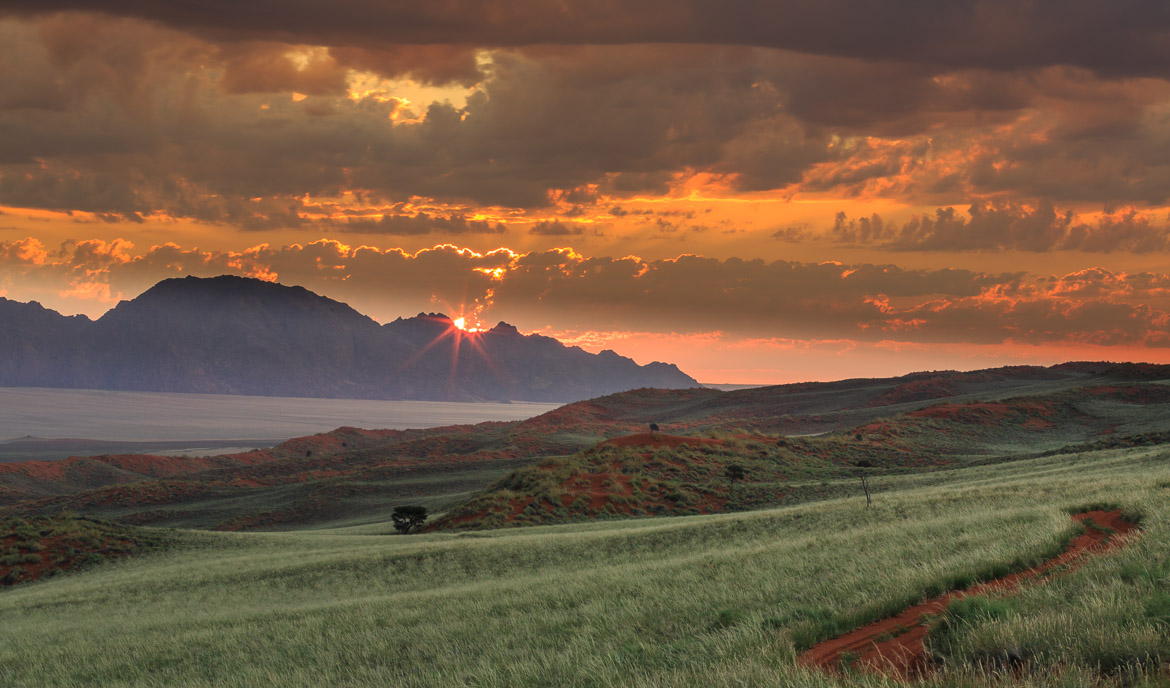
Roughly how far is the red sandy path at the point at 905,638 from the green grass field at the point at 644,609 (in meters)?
0.26

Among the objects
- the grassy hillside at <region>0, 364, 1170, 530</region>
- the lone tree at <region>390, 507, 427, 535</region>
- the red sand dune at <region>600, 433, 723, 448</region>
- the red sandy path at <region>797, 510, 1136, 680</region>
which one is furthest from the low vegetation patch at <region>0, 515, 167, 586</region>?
the red sandy path at <region>797, 510, 1136, 680</region>

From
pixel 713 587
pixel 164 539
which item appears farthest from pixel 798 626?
pixel 164 539

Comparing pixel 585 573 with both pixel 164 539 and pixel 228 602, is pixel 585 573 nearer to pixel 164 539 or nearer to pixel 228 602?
pixel 228 602

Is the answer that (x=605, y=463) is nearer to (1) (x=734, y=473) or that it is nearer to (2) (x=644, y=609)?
(1) (x=734, y=473)

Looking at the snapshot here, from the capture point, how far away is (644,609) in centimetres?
1225

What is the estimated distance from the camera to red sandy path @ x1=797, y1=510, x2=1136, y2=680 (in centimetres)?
735

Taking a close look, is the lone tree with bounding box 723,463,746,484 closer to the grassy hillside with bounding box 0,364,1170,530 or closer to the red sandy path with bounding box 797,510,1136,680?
the grassy hillside with bounding box 0,364,1170,530

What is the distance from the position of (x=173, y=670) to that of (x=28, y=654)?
6.04 meters

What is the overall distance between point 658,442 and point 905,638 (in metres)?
56.6

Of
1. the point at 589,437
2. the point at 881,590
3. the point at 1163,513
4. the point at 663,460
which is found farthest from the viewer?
the point at 589,437

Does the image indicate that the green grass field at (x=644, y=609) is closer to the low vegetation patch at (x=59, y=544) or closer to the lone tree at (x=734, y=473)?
the low vegetation patch at (x=59, y=544)

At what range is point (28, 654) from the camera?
671 inches

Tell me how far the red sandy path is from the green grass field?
0.26 m

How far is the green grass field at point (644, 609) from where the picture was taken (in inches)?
282
